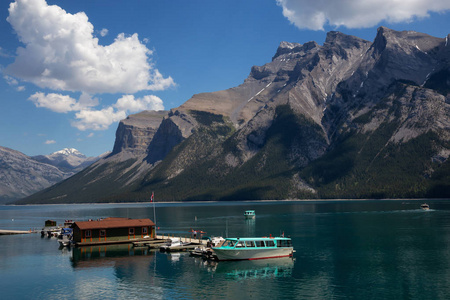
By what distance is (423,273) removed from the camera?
233 ft

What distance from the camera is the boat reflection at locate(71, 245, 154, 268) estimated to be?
289 ft

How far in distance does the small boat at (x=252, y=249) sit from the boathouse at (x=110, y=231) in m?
34.3

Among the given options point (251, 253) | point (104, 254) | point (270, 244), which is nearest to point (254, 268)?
point (251, 253)

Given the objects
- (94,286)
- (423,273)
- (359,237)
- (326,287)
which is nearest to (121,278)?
(94,286)

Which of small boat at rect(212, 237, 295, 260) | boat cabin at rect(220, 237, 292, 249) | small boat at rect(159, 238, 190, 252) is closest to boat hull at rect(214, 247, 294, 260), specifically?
small boat at rect(212, 237, 295, 260)

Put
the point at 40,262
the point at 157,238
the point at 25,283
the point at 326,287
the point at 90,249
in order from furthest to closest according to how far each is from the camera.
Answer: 1. the point at 157,238
2. the point at 90,249
3. the point at 40,262
4. the point at 25,283
5. the point at 326,287

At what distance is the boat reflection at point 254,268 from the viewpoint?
73.7 m

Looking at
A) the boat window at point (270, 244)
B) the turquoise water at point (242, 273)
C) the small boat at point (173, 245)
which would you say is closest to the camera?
the turquoise water at point (242, 273)

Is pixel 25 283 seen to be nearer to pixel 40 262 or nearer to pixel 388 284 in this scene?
pixel 40 262

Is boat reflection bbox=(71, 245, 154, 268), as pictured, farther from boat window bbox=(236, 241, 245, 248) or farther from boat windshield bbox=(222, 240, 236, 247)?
boat window bbox=(236, 241, 245, 248)

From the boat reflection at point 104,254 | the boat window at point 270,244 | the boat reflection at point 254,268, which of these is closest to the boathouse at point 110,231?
the boat reflection at point 104,254

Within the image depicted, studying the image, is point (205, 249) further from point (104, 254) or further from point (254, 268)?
point (104, 254)

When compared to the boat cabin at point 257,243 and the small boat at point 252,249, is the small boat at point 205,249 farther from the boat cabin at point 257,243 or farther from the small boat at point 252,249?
the boat cabin at point 257,243

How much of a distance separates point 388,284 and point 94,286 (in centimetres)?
4483
